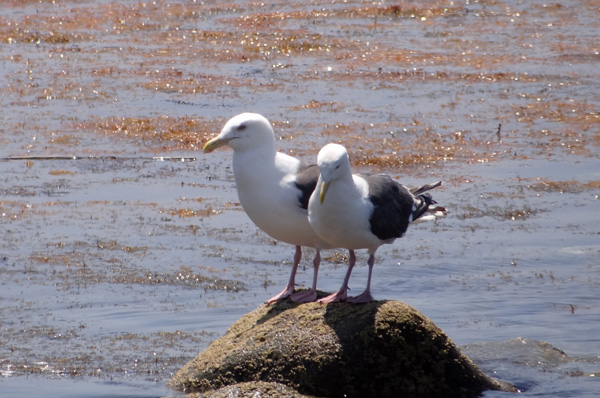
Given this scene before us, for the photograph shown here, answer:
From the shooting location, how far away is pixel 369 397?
719 centimetres

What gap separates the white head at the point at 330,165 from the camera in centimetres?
680

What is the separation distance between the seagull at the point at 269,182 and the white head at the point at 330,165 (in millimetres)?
561

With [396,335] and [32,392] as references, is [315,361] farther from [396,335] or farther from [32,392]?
[32,392]

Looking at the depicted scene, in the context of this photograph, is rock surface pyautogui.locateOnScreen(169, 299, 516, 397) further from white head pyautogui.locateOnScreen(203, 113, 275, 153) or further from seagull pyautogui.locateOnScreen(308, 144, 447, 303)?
white head pyautogui.locateOnScreen(203, 113, 275, 153)

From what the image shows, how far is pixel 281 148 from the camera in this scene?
15250mm

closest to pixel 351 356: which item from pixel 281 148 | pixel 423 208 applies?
pixel 423 208

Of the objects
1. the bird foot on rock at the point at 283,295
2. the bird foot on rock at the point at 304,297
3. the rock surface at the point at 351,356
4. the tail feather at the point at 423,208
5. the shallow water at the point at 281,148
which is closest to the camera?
the rock surface at the point at 351,356

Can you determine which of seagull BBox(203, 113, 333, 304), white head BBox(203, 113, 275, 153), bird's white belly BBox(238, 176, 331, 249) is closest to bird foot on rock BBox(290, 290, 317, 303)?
seagull BBox(203, 113, 333, 304)

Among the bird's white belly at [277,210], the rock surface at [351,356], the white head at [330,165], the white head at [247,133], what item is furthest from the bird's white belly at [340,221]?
the white head at [247,133]

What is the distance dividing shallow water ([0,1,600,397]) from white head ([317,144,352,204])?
2.19 m

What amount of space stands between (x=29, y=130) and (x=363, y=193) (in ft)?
34.0

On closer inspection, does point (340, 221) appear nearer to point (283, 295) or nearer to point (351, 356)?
point (351, 356)

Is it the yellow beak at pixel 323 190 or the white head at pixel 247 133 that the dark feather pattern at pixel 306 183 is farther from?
the yellow beak at pixel 323 190

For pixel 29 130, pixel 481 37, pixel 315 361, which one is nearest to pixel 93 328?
pixel 315 361
